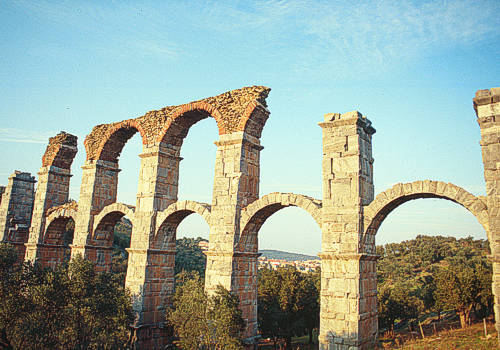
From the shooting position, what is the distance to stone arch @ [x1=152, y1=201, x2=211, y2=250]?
1181 cm

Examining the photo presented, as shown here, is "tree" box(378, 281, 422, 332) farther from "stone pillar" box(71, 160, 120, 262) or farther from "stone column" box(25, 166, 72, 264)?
"stone column" box(25, 166, 72, 264)

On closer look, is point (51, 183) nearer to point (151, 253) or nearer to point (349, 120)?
point (151, 253)

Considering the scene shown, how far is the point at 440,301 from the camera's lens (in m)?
21.3

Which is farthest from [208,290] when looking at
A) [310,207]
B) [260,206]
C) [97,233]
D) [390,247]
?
[390,247]

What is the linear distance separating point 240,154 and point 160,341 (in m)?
6.69

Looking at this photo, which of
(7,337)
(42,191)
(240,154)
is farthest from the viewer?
(42,191)

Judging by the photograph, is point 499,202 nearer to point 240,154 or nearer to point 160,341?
point 240,154

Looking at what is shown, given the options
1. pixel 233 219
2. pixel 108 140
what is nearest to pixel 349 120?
pixel 233 219

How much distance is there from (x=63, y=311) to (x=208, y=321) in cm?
384

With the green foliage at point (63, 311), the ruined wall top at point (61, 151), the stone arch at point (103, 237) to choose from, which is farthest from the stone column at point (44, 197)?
the green foliage at point (63, 311)

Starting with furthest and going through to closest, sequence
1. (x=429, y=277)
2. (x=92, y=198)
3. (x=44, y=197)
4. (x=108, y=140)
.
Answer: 1. (x=429, y=277)
2. (x=44, y=197)
3. (x=108, y=140)
4. (x=92, y=198)

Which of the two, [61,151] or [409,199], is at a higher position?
[61,151]

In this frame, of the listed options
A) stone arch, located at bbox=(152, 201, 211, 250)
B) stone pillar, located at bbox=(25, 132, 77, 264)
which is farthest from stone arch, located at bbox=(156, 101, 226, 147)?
stone pillar, located at bbox=(25, 132, 77, 264)

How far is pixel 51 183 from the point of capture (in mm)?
17984
